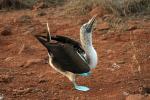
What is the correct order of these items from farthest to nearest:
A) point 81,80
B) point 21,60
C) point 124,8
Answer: point 124,8 < point 21,60 < point 81,80

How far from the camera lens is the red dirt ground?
247 inches

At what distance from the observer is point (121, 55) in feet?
25.5

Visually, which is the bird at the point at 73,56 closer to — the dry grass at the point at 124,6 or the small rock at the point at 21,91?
the small rock at the point at 21,91

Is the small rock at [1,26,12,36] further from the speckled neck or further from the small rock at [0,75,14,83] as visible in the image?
the speckled neck

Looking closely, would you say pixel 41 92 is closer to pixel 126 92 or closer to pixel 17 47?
pixel 126 92

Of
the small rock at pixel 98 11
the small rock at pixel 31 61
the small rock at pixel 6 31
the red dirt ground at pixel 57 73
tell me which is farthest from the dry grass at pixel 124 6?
the small rock at pixel 31 61

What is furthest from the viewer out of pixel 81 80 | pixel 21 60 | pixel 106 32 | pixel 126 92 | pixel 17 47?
pixel 106 32

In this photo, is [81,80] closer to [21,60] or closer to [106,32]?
[21,60]

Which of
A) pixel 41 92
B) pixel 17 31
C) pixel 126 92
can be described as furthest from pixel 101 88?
pixel 17 31

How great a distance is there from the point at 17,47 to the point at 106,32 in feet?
5.41

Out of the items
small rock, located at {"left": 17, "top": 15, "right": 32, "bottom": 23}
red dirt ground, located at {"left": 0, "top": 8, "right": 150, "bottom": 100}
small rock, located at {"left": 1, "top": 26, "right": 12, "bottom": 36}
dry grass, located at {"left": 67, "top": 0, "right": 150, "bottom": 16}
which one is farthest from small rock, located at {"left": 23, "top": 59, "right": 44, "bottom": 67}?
dry grass, located at {"left": 67, "top": 0, "right": 150, "bottom": 16}

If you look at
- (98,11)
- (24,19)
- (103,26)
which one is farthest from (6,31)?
(98,11)

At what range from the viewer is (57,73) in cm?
705

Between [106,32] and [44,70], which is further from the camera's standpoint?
[106,32]
